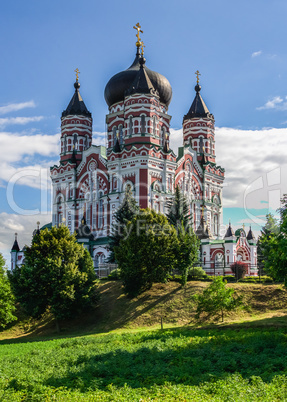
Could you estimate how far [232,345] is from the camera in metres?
15.3

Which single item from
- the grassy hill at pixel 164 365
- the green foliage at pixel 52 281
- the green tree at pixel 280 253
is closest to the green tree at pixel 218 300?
the grassy hill at pixel 164 365

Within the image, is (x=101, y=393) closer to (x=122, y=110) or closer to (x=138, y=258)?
(x=138, y=258)

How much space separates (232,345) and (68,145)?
121ft

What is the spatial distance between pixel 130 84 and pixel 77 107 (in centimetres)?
785

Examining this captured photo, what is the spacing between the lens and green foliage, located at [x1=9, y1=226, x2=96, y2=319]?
972 inches

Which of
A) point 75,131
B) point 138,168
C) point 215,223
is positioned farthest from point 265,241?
point 75,131

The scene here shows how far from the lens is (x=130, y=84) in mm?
44750

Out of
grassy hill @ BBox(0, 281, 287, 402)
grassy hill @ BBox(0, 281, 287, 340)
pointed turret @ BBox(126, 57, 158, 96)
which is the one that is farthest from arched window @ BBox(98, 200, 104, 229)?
grassy hill @ BBox(0, 281, 287, 402)

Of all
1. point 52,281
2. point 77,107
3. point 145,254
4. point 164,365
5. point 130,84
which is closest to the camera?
point 164,365

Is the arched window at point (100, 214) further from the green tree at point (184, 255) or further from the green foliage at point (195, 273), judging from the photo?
the green tree at point (184, 255)

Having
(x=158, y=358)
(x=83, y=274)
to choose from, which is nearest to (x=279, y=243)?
(x=158, y=358)

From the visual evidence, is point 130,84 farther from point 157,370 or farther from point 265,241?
point 157,370

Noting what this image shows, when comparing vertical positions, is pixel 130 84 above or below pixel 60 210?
above

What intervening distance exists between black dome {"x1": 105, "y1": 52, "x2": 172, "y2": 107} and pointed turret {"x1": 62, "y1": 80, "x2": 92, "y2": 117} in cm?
407
